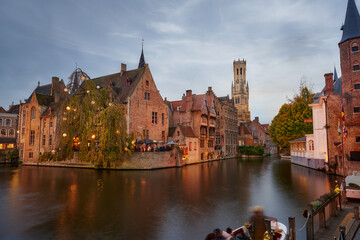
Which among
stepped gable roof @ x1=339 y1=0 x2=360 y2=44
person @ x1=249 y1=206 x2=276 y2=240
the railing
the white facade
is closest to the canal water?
the railing

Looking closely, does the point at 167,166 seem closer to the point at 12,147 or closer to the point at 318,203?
the point at 318,203

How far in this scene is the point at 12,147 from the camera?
5084 centimetres

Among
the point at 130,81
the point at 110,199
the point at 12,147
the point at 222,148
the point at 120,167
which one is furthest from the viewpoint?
the point at 222,148

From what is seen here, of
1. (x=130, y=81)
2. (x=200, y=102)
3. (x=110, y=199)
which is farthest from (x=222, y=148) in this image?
(x=110, y=199)

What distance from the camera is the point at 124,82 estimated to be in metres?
39.8

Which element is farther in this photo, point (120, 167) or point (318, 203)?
point (120, 167)

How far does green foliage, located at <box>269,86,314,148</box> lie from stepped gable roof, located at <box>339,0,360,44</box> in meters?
19.0

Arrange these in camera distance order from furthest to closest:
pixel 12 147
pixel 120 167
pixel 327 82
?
pixel 12 147
pixel 120 167
pixel 327 82

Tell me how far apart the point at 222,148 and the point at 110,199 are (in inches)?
1708

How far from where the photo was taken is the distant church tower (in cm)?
11956

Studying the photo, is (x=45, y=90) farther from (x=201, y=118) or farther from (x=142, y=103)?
(x=201, y=118)

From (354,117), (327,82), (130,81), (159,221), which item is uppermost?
(130,81)

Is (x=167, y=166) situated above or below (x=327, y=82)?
below

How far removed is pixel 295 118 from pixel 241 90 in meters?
82.2
